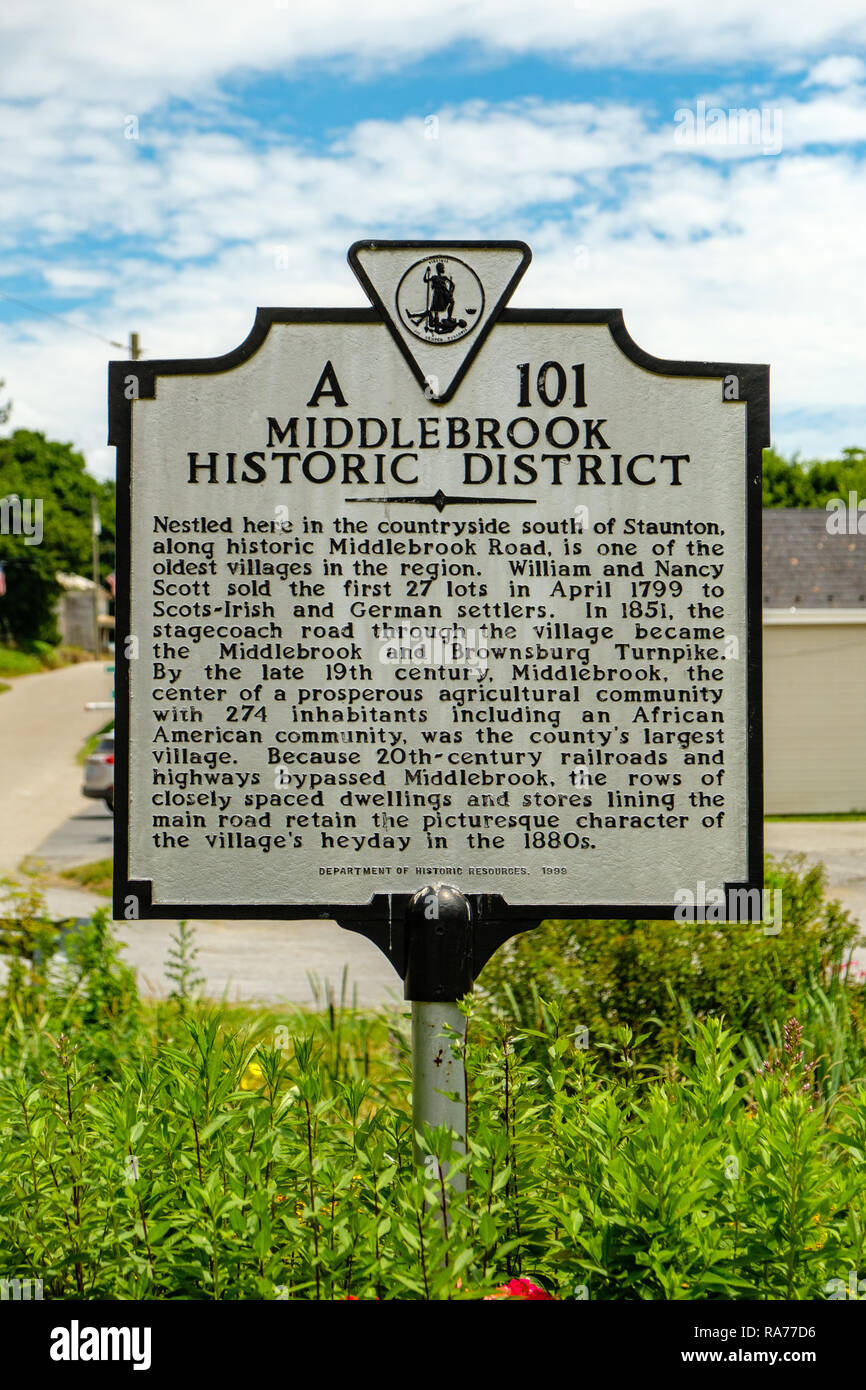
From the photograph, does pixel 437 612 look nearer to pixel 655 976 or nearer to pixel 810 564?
pixel 655 976

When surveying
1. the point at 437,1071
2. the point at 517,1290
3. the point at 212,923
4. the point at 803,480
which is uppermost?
the point at 803,480

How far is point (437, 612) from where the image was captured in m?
3.30

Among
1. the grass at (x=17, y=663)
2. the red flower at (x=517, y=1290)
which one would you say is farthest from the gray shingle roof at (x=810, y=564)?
the grass at (x=17, y=663)

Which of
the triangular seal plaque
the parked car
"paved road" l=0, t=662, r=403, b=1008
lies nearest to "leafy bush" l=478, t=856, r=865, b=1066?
"paved road" l=0, t=662, r=403, b=1008

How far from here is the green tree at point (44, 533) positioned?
56688mm

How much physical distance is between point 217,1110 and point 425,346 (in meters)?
2.12

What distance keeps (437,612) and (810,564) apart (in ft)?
68.6

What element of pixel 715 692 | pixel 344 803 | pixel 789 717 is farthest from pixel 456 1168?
pixel 789 717

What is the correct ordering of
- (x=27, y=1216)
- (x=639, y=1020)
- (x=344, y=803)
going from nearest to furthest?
(x=27, y=1216) < (x=344, y=803) < (x=639, y=1020)

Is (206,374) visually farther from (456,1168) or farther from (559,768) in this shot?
(456,1168)

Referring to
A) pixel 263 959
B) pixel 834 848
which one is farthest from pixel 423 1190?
pixel 834 848

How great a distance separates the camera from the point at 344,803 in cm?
328

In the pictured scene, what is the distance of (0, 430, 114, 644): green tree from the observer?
5669 centimetres

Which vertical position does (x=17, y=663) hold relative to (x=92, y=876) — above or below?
above
